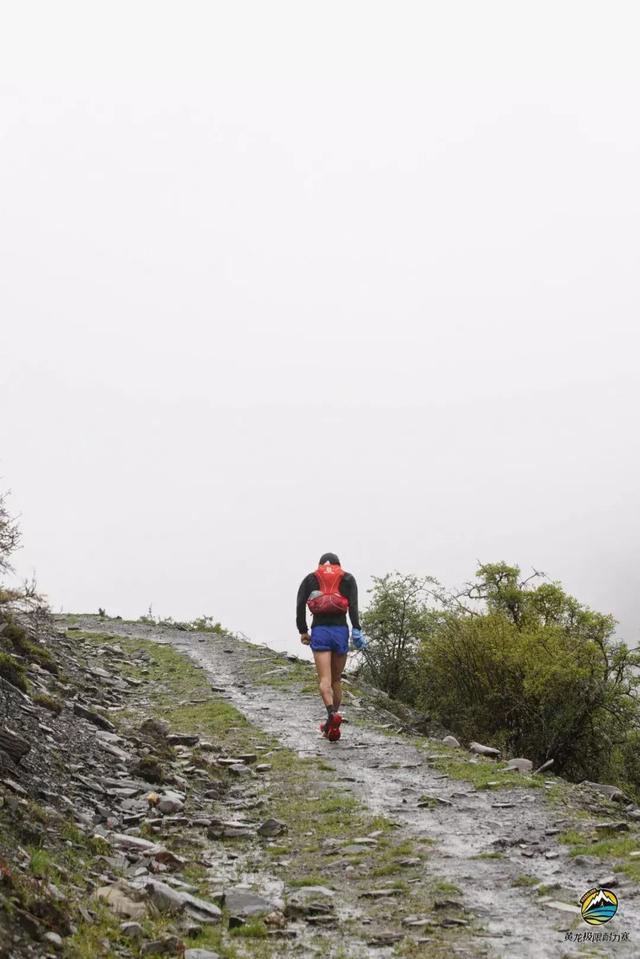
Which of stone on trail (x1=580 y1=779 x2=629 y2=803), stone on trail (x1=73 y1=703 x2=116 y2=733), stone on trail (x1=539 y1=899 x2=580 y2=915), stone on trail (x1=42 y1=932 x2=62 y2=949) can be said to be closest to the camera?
stone on trail (x1=42 y1=932 x2=62 y2=949)

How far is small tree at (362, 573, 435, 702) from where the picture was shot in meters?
29.5

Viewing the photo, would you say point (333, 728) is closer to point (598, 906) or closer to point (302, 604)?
point (302, 604)

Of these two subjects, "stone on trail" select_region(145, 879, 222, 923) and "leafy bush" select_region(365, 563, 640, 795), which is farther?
"leafy bush" select_region(365, 563, 640, 795)

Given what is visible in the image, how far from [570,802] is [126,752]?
658 centimetres

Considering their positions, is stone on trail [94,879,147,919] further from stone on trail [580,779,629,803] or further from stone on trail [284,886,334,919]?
stone on trail [580,779,629,803]

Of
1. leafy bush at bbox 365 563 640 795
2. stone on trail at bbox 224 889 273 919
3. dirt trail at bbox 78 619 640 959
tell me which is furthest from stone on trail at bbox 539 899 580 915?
leafy bush at bbox 365 563 640 795

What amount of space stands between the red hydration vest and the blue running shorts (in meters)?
0.33

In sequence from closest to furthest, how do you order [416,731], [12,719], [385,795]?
1. [12,719]
2. [385,795]
3. [416,731]

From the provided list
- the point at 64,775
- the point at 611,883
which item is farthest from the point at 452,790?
the point at 64,775

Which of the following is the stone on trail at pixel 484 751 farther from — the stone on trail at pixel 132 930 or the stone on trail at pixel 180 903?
the stone on trail at pixel 132 930

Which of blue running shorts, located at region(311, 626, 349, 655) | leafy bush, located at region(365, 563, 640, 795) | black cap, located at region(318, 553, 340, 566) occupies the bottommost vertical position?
leafy bush, located at region(365, 563, 640, 795)

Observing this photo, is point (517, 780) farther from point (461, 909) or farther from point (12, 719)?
point (12, 719)

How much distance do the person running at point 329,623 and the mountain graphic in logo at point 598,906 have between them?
7.69 meters

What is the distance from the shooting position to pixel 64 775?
8.83 meters
